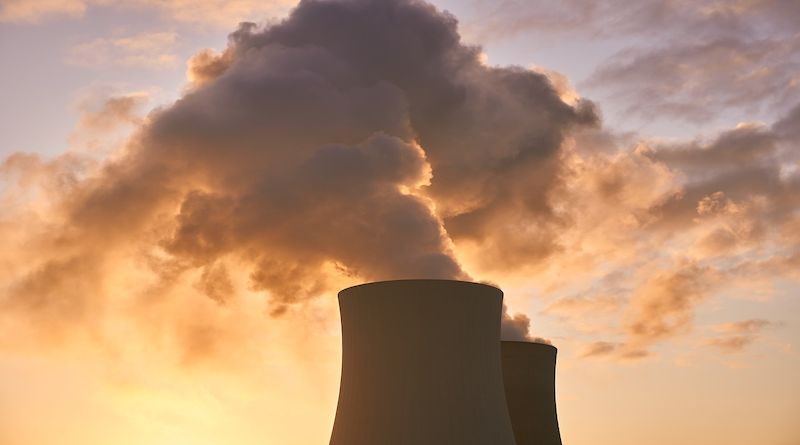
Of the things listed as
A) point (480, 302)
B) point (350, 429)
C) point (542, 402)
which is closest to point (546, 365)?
point (542, 402)

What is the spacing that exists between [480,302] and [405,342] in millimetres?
1866

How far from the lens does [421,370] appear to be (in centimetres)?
1548

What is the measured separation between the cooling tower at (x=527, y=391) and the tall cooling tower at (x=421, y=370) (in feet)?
17.1

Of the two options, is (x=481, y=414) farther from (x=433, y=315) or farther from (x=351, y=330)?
(x=351, y=330)

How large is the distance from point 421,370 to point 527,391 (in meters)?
7.20

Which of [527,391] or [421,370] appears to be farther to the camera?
[527,391]

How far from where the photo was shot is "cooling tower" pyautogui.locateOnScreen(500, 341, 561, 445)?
21.6 meters

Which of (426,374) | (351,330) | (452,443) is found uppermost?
(351,330)

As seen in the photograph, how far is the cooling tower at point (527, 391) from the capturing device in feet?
70.9

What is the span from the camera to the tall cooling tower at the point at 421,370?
50.0ft

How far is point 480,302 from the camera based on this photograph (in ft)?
53.4

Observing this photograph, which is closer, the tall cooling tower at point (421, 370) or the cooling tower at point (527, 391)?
the tall cooling tower at point (421, 370)

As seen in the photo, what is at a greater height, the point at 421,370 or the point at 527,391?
the point at 527,391

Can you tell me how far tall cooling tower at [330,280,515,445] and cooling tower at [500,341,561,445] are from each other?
5217 millimetres
